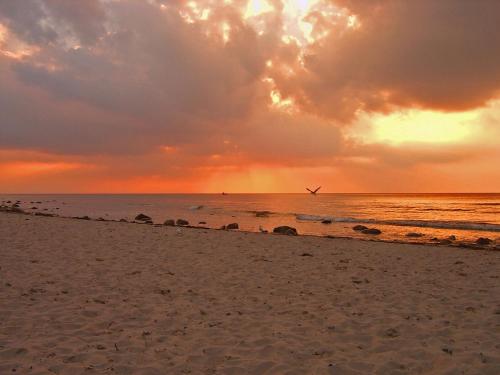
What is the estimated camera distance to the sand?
5777 mm

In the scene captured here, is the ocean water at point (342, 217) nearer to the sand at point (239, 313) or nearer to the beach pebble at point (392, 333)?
the sand at point (239, 313)

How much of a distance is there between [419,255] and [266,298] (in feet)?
32.7

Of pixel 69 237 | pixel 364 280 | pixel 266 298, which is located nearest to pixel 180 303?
pixel 266 298

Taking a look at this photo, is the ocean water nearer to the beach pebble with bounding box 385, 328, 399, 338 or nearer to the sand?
the sand

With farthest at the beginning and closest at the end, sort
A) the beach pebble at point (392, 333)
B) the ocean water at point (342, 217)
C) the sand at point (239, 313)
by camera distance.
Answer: the ocean water at point (342, 217) → the beach pebble at point (392, 333) → the sand at point (239, 313)

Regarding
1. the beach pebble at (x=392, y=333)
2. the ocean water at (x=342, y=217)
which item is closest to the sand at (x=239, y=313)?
the beach pebble at (x=392, y=333)

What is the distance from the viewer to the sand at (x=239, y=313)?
5777 mm

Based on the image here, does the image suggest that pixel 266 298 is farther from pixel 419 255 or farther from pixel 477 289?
pixel 419 255

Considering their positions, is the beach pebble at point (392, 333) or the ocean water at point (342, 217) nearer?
the beach pebble at point (392, 333)

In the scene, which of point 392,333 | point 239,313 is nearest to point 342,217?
point 239,313

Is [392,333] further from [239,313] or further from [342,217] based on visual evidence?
[342,217]

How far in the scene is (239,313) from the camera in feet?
26.5

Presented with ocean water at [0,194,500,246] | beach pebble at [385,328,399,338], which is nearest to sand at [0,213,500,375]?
beach pebble at [385,328,399,338]

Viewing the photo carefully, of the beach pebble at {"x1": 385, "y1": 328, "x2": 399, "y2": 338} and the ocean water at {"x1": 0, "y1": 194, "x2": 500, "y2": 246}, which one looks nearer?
the beach pebble at {"x1": 385, "y1": 328, "x2": 399, "y2": 338}
